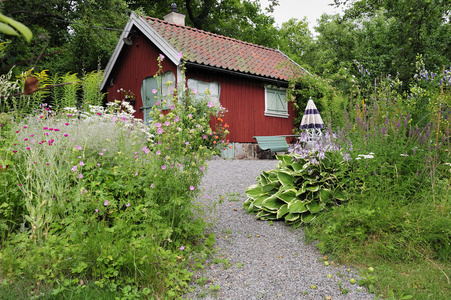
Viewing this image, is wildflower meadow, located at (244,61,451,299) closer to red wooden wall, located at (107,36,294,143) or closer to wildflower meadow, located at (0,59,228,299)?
wildflower meadow, located at (0,59,228,299)

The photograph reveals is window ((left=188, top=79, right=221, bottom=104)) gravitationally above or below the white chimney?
below

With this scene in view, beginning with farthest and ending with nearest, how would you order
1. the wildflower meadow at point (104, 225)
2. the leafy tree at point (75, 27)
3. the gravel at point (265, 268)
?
the leafy tree at point (75, 27) < the gravel at point (265, 268) < the wildflower meadow at point (104, 225)

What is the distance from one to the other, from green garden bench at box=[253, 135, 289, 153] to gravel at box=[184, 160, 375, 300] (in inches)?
259

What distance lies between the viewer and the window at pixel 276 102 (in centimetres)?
1147

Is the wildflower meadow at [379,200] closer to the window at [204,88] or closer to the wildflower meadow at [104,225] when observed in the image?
the wildflower meadow at [104,225]

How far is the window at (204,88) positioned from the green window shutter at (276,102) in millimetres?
2086

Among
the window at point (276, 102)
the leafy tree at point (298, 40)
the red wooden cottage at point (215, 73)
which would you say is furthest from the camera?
the leafy tree at point (298, 40)

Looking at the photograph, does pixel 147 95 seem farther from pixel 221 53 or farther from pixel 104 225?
pixel 104 225

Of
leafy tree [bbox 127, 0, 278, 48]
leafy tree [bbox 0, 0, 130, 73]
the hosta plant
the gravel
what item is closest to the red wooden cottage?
leafy tree [bbox 0, 0, 130, 73]

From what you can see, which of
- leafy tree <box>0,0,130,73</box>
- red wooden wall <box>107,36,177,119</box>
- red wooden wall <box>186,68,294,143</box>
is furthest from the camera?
red wooden wall <box>107,36,177,119</box>

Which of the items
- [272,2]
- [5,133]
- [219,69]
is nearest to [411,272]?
[5,133]

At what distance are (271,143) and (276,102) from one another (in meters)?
1.68

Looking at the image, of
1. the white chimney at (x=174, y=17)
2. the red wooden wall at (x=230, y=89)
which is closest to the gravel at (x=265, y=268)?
the red wooden wall at (x=230, y=89)

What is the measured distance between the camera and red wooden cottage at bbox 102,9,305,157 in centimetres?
991
